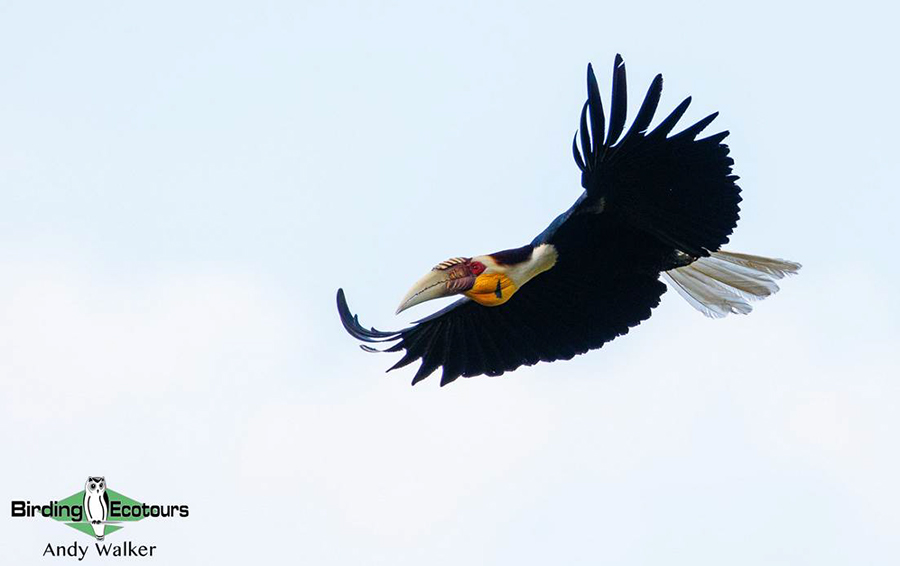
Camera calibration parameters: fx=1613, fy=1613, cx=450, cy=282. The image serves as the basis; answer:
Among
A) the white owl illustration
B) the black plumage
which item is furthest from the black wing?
the white owl illustration

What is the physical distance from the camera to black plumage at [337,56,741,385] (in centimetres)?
1132

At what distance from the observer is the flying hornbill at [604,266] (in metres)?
11.4

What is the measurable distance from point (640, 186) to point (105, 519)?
5.43 metres

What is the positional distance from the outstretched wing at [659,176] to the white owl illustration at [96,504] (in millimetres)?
4823

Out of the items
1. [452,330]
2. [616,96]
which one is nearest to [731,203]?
[616,96]

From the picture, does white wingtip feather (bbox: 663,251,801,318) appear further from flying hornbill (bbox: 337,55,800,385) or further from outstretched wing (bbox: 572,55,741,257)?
outstretched wing (bbox: 572,55,741,257)

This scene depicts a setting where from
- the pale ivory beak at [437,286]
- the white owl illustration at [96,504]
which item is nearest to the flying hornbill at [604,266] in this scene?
the pale ivory beak at [437,286]

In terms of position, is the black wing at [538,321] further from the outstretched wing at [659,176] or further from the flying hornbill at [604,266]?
the outstretched wing at [659,176]

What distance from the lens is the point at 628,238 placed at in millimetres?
12289

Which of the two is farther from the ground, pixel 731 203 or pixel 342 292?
pixel 342 292

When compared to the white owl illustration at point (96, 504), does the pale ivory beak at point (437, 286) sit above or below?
below

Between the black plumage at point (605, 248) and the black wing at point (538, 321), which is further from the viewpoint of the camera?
the black wing at point (538, 321)

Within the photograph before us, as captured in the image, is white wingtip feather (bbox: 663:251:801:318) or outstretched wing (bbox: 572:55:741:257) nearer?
outstretched wing (bbox: 572:55:741:257)

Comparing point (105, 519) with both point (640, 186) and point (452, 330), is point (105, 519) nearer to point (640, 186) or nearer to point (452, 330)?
point (452, 330)
